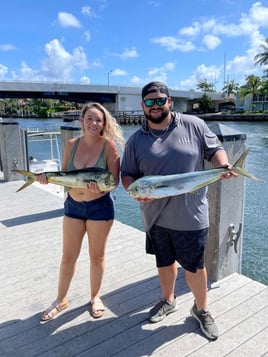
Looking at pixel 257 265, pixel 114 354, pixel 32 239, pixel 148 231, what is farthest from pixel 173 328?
pixel 257 265

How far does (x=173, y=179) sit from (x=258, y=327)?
4.14 feet

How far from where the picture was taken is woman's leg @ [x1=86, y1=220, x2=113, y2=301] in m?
2.27

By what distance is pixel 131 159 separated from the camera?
2092 mm

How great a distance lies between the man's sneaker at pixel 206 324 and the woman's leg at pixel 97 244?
0.76 m

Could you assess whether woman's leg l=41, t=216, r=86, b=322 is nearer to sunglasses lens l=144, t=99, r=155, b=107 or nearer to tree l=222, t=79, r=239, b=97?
sunglasses lens l=144, t=99, r=155, b=107

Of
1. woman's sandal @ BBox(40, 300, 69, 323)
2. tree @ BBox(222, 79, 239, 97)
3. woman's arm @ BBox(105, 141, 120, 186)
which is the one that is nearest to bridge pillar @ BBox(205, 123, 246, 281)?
woman's arm @ BBox(105, 141, 120, 186)

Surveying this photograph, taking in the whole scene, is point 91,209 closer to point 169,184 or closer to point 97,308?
point 169,184

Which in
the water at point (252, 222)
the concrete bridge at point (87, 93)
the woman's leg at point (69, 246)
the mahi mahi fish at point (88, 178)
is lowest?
the water at point (252, 222)

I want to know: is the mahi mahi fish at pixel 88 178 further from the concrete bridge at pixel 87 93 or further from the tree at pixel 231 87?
the tree at pixel 231 87

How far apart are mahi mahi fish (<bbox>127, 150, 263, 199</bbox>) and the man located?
0.40 feet

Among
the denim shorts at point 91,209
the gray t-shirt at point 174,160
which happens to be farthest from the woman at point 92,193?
the gray t-shirt at point 174,160

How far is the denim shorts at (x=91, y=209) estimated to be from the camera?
225 cm

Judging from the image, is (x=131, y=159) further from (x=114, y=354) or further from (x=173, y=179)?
(x=114, y=354)

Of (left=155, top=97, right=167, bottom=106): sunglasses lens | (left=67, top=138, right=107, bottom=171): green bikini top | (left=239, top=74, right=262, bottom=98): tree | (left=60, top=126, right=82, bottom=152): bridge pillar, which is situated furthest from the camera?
(left=239, top=74, right=262, bottom=98): tree
